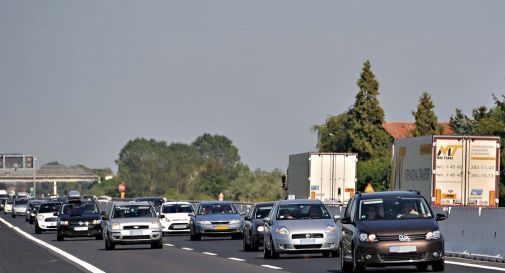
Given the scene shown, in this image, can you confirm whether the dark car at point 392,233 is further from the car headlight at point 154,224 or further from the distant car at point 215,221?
the distant car at point 215,221

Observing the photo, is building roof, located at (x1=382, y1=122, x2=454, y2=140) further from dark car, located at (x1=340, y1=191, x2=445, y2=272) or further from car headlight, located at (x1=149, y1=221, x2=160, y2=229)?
dark car, located at (x1=340, y1=191, x2=445, y2=272)

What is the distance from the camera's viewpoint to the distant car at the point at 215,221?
46500 mm

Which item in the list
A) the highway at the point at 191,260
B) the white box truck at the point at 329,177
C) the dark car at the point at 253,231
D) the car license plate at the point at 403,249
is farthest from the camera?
the white box truck at the point at 329,177

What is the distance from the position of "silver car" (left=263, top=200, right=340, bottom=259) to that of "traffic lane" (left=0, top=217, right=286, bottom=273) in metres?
1.20

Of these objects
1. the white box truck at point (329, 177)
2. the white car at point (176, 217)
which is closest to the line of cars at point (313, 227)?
the white car at point (176, 217)

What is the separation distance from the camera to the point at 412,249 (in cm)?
2314

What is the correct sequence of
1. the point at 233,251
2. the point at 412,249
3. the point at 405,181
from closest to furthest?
the point at 412,249 < the point at 233,251 < the point at 405,181

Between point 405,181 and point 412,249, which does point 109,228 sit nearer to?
point 405,181

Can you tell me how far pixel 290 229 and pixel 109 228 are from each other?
9.71 m

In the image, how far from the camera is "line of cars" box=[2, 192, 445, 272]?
23.3 m

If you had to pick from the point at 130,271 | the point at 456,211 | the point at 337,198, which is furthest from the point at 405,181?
the point at 130,271

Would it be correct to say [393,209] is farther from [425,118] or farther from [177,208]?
[425,118]

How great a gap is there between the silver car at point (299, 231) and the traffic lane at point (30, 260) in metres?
4.57

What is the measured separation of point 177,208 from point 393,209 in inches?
1185
